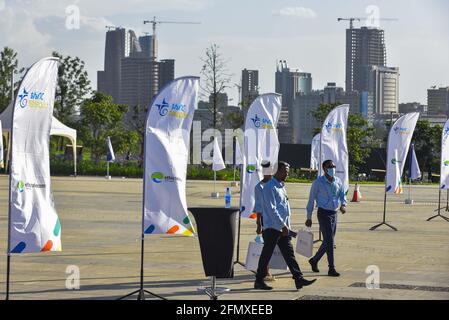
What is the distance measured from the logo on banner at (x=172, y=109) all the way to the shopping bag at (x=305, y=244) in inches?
154

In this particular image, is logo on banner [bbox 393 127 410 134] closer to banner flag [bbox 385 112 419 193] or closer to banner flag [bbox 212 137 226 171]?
banner flag [bbox 385 112 419 193]

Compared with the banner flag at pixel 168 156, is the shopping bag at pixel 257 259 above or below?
below

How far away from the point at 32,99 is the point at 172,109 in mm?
1878

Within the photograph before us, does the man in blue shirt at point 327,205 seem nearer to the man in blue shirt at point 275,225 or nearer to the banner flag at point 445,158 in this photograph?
the man in blue shirt at point 275,225

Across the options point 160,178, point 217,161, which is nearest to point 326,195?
point 160,178

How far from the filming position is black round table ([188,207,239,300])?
1184 centimetres

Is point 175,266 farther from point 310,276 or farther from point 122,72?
point 122,72

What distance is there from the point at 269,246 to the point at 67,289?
2756 millimetres

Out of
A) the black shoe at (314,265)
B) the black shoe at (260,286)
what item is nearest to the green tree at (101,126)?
the black shoe at (314,265)

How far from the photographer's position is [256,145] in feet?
51.2

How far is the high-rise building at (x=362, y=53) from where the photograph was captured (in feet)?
524

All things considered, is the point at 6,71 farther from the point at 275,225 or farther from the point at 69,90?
the point at 275,225
